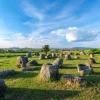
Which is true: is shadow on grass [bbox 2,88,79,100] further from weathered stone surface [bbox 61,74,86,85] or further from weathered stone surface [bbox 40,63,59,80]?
weathered stone surface [bbox 40,63,59,80]

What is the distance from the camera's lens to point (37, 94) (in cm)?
1206

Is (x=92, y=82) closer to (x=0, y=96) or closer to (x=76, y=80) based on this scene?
(x=76, y=80)

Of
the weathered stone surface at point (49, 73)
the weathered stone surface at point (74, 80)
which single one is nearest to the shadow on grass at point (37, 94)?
the weathered stone surface at point (74, 80)

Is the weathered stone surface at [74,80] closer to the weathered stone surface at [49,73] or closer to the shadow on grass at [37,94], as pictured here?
the shadow on grass at [37,94]

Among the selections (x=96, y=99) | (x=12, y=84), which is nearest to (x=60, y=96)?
(x=96, y=99)

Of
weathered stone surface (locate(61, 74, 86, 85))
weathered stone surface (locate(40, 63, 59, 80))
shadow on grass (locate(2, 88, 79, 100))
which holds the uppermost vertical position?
weathered stone surface (locate(40, 63, 59, 80))

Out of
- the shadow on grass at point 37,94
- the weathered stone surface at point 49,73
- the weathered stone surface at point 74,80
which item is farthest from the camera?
the weathered stone surface at point 49,73

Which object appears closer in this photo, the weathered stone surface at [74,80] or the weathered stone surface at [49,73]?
the weathered stone surface at [74,80]

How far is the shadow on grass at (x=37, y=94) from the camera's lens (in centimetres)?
1143

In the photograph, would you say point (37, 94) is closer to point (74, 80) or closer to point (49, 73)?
point (49, 73)

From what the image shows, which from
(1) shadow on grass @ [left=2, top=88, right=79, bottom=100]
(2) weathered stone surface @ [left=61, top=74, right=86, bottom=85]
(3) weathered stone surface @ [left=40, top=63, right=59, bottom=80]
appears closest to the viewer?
(1) shadow on grass @ [left=2, top=88, right=79, bottom=100]

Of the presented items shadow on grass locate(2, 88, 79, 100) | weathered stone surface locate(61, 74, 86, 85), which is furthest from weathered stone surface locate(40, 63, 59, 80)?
shadow on grass locate(2, 88, 79, 100)

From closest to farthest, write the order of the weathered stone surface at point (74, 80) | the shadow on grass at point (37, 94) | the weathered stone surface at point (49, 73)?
the shadow on grass at point (37, 94)
the weathered stone surface at point (74, 80)
the weathered stone surface at point (49, 73)

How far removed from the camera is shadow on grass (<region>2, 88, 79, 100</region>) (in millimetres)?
11430
